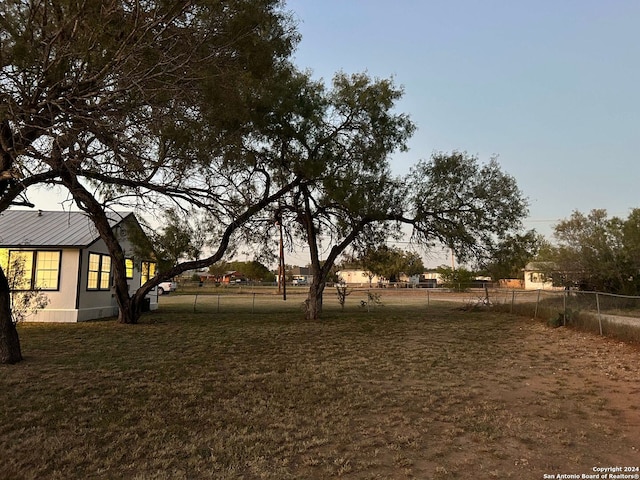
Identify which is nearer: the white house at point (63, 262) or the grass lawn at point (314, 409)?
the grass lawn at point (314, 409)

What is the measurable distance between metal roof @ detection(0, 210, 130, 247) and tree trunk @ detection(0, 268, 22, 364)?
6.48 meters

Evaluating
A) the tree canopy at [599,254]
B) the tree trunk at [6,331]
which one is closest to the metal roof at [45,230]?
the tree trunk at [6,331]

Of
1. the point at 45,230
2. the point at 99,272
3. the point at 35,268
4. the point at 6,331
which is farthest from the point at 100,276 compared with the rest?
the point at 6,331

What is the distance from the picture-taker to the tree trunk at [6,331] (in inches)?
277

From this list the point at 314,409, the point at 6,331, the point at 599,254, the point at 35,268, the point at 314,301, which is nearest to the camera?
the point at 314,409

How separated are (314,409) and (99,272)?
42.5 feet

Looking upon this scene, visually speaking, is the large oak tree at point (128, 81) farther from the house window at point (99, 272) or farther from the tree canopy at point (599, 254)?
the tree canopy at point (599, 254)

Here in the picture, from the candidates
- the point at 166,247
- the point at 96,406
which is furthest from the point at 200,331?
the point at 96,406

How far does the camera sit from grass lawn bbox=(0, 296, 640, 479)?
3576 millimetres

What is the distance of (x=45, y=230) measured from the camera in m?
15.3

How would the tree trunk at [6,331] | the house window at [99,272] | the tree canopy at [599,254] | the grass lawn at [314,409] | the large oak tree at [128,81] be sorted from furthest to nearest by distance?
the tree canopy at [599,254] < the house window at [99,272] < the tree trunk at [6,331] < the large oak tree at [128,81] < the grass lawn at [314,409]

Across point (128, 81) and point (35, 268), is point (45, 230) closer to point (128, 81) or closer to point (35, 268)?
point (35, 268)

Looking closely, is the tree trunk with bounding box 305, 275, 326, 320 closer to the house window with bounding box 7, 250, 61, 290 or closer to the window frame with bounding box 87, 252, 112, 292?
the window frame with bounding box 87, 252, 112, 292

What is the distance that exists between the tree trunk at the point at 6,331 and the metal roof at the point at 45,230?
648 centimetres
